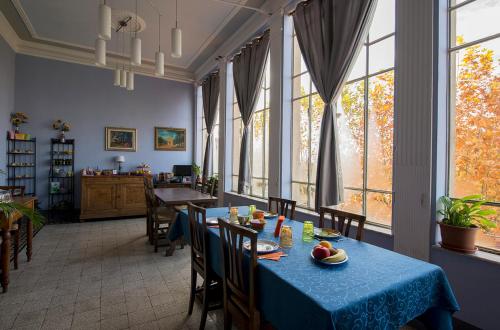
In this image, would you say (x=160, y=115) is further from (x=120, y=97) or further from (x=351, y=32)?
(x=351, y=32)

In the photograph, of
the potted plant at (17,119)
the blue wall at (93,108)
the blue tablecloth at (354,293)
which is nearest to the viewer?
the blue tablecloth at (354,293)

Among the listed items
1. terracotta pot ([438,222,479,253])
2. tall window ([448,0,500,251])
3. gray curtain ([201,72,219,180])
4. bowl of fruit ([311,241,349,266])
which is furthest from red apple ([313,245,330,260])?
gray curtain ([201,72,219,180])

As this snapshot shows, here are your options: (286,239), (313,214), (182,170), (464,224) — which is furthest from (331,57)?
(182,170)

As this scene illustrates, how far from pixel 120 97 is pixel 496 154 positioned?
6.99 m

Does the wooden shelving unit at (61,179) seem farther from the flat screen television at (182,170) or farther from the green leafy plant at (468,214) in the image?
the green leafy plant at (468,214)

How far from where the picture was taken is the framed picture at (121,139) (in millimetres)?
6332

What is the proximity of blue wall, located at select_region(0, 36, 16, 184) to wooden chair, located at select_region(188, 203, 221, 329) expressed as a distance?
4.91 metres

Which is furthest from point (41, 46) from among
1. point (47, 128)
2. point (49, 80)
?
point (47, 128)

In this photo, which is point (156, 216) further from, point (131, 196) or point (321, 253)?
point (321, 253)

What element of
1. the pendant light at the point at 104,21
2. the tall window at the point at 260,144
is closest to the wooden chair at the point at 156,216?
the tall window at the point at 260,144

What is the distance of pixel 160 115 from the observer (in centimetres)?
695

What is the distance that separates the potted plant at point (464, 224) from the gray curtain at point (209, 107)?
479cm

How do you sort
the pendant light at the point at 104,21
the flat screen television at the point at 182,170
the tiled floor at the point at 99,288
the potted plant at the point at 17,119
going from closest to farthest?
the tiled floor at the point at 99,288, the pendant light at the point at 104,21, the potted plant at the point at 17,119, the flat screen television at the point at 182,170

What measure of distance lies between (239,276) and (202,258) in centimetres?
73
